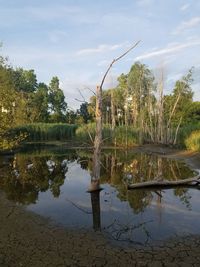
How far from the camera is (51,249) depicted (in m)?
5.78

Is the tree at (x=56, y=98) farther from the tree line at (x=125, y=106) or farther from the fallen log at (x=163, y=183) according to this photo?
the fallen log at (x=163, y=183)

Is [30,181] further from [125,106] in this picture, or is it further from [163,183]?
[125,106]

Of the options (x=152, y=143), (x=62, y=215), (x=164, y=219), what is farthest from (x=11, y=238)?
(x=152, y=143)

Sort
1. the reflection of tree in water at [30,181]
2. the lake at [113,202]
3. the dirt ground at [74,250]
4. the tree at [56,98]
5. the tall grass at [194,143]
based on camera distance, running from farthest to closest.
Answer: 1. the tree at [56,98]
2. the tall grass at [194,143]
3. the reflection of tree in water at [30,181]
4. the lake at [113,202]
5. the dirt ground at [74,250]

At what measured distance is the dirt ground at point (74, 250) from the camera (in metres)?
5.24

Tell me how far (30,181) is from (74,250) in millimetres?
8225

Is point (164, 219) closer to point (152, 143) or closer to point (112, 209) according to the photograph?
point (112, 209)

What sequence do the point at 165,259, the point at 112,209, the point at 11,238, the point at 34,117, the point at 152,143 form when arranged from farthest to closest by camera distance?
the point at 34,117 → the point at 152,143 → the point at 112,209 → the point at 11,238 → the point at 165,259

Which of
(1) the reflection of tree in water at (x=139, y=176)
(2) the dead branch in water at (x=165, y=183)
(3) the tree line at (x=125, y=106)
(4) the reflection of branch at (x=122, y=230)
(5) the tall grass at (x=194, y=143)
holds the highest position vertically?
(3) the tree line at (x=125, y=106)

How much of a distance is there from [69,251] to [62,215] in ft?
9.76

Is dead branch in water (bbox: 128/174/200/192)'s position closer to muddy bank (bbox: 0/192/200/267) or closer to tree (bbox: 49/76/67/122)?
muddy bank (bbox: 0/192/200/267)

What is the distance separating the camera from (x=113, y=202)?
9984 millimetres

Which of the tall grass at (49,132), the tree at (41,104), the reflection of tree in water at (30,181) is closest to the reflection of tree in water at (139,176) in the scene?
the reflection of tree in water at (30,181)

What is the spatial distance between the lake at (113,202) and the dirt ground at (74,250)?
0.53m
